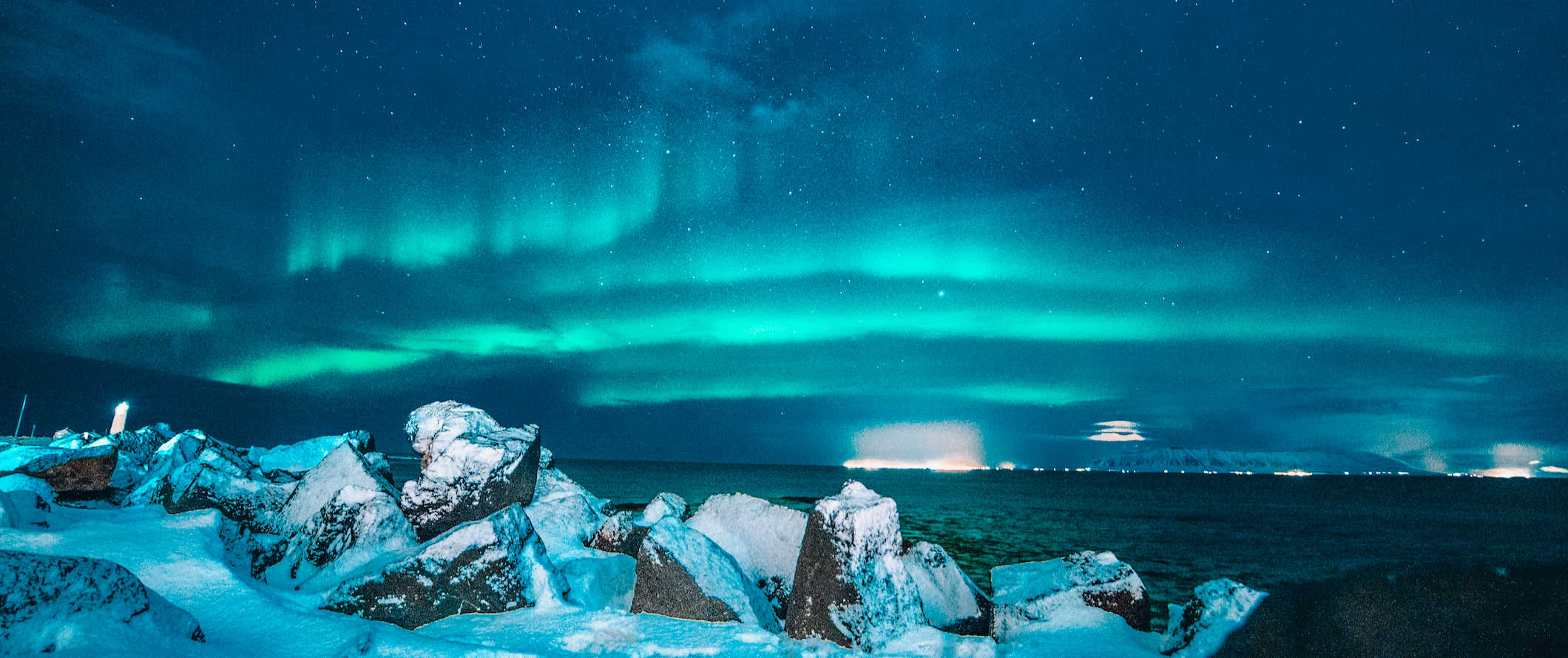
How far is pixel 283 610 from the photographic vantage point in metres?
5.26

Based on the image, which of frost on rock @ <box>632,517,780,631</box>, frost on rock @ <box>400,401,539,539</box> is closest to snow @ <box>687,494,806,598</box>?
frost on rock @ <box>632,517,780,631</box>

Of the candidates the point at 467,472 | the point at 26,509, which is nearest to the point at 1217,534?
the point at 467,472

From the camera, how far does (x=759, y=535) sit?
8.27m

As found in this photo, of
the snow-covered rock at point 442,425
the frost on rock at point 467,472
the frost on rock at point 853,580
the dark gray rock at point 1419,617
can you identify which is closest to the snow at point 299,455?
the snow-covered rock at point 442,425

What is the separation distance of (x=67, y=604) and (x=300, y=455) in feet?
48.6

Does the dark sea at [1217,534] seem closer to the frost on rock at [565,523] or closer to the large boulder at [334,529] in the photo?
the frost on rock at [565,523]

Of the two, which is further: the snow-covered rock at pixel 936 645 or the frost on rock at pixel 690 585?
the frost on rock at pixel 690 585

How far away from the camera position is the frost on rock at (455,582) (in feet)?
19.4

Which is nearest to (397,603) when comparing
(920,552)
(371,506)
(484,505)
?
(371,506)

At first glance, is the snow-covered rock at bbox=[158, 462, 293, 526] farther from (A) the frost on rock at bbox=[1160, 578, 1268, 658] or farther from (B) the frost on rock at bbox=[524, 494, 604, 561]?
(A) the frost on rock at bbox=[1160, 578, 1268, 658]

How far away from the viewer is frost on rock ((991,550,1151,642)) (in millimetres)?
7379

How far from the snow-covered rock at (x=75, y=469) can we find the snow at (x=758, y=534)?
14.5m

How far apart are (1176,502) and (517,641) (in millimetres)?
73074

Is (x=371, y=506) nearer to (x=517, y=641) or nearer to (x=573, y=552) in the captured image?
(x=573, y=552)
